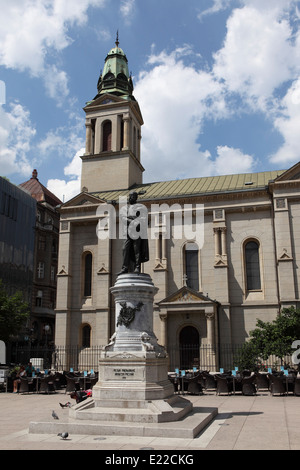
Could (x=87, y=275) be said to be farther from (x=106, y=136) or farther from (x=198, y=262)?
(x=106, y=136)

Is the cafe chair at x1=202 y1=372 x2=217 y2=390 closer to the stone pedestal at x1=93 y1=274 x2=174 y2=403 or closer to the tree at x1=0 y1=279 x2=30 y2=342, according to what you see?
the stone pedestal at x1=93 y1=274 x2=174 y2=403

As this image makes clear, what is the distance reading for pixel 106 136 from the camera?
45469 millimetres

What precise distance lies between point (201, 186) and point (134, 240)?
24059mm

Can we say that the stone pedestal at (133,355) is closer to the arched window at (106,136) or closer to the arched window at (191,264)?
the arched window at (191,264)

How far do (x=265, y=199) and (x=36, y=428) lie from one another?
26.9 m

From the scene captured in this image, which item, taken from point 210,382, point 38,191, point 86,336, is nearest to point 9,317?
point 86,336

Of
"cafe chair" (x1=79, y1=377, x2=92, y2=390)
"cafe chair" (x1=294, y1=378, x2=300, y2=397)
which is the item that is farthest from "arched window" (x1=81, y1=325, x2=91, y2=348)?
"cafe chair" (x1=294, y1=378, x2=300, y2=397)

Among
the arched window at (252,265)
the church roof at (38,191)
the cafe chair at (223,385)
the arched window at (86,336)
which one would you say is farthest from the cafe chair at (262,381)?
the church roof at (38,191)

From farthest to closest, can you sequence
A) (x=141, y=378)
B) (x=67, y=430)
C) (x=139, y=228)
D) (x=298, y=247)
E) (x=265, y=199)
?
1. (x=265, y=199)
2. (x=298, y=247)
3. (x=139, y=228)
4. (x=141, y=378)
5. (x=67, y=430)

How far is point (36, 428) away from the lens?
36.1 ft

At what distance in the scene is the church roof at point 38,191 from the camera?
67688mm

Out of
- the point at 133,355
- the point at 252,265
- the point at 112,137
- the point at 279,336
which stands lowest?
the point at 133,355
